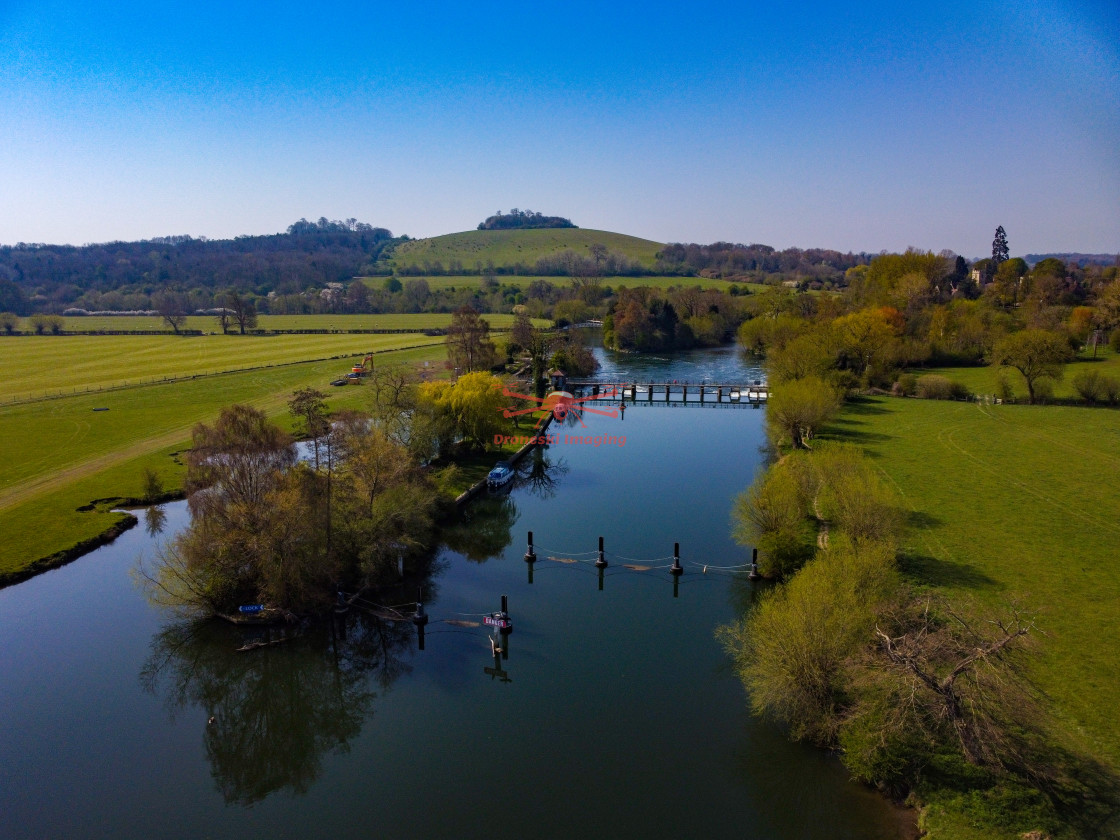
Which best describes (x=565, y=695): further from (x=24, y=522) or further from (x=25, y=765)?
(x=24, y=522)

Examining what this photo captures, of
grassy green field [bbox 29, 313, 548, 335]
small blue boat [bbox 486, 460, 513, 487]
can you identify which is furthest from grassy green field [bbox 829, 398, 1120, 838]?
grassy green field [bbox 29, 313, 548, 335]

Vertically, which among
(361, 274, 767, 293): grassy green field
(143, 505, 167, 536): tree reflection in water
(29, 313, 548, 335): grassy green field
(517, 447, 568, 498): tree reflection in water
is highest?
(361, 274, 767, 293): grassy green field

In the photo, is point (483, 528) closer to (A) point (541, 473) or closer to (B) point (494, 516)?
(B) point (494, 516)

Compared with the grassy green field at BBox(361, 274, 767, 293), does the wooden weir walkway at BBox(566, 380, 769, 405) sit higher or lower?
lower

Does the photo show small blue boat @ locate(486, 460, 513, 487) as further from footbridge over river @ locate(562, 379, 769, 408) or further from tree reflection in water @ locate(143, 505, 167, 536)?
footbridge over river @ locate(562, 379, 769, 408)

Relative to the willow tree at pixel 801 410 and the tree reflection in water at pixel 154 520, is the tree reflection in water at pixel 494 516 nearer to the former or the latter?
the tree reflection in water at pixel 154 520

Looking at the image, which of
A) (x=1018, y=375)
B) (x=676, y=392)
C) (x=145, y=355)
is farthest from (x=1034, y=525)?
(x=145, y=355)

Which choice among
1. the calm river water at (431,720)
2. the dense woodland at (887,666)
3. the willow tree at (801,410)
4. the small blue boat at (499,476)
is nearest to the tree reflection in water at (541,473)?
the small blue boat at (499,476)
